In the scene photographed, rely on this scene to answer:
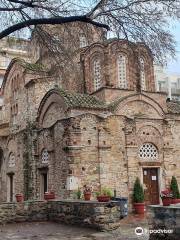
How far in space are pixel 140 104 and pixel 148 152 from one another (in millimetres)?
2490

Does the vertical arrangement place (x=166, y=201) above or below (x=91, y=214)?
above

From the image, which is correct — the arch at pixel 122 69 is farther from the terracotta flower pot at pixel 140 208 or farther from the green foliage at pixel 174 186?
the terracotta flower pot at pixel 140 208

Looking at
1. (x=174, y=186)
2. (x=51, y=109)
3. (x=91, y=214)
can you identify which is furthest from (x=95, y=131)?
(x=91, y=214)

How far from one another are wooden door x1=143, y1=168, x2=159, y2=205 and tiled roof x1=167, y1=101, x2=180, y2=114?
347 centimetres

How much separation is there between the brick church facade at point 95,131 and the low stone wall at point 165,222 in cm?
847

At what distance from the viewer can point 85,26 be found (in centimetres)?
1016

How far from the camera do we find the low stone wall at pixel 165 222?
8477mm

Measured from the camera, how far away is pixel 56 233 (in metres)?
11.4

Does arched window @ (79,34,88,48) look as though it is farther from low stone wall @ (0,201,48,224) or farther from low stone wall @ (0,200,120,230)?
low stone wall @ (0,201,48,224)

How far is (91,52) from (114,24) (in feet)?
40.2

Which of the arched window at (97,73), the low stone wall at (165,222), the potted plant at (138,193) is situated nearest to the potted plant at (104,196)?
the potted plant at (138,193)

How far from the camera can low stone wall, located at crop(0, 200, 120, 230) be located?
11875mm

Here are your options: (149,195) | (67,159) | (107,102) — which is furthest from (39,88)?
(149,195)

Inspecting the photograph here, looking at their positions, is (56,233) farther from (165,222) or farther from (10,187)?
(10,187)
